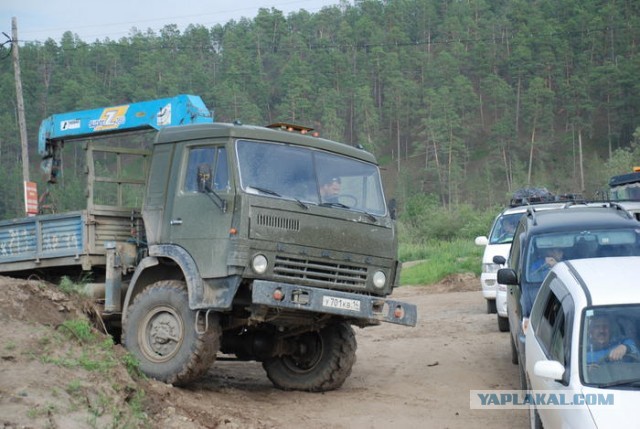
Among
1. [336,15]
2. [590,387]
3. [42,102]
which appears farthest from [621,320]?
[336,15]

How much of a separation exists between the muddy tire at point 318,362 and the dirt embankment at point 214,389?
16cm

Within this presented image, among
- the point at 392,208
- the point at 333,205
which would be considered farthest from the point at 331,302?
the point at 392,208

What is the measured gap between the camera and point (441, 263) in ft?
97.6

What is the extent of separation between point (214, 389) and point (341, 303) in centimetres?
194

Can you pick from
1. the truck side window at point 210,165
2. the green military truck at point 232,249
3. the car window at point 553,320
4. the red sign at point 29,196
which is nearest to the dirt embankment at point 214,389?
the green military truck at point 232,249

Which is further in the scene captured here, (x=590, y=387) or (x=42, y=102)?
(x=42, y=102)

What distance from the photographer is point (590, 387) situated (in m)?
5.29

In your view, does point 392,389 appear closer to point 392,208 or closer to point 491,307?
point 392,208

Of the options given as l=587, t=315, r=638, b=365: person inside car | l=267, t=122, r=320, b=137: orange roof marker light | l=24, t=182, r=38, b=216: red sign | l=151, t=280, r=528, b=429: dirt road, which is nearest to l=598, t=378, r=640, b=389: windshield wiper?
l=587, t=315, r=638, b=365: person inside car

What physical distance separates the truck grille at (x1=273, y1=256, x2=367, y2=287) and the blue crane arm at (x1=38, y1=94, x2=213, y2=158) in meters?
2.97

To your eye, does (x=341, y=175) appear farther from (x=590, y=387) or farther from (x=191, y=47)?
(x=191, y=47)

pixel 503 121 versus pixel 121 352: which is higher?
pixel 503 121

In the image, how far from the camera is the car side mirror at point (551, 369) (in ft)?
17.7

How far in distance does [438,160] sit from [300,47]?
29439mm
